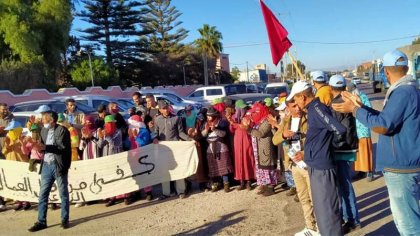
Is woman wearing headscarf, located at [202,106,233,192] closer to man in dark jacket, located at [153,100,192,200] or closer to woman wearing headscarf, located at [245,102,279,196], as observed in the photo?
man in dark jacket, located at [153,100,192,200]

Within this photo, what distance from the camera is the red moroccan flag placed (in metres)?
8.44

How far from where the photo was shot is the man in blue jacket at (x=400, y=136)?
3.05 metres

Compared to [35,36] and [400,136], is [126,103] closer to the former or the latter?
[400,136]

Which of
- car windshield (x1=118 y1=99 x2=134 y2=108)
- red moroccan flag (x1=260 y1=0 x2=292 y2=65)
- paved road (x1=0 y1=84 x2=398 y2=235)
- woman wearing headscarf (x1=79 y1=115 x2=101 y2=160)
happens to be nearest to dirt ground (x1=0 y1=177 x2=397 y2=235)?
paved road (x1=0 y1=84 x2=398 y2=235)

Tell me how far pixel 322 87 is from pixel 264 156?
1.89 meters

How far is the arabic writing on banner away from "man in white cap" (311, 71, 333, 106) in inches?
103

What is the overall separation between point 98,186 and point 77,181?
370 millimetres

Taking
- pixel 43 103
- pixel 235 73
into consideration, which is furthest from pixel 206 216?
pixel 235 73

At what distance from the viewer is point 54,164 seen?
6.01 m

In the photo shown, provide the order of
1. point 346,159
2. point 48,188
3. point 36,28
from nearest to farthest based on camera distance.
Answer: point 346,159
point 48,188
point 36,28

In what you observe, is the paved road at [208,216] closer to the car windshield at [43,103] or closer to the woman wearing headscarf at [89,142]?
the woman wearing headscarf at [89,142]

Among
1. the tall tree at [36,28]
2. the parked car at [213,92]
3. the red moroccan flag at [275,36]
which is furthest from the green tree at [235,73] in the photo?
→ the red moroccan flag at [275,36]

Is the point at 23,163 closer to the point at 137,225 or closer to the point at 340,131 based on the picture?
the point at 137,225

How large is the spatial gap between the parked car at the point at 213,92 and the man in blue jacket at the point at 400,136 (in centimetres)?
2009
